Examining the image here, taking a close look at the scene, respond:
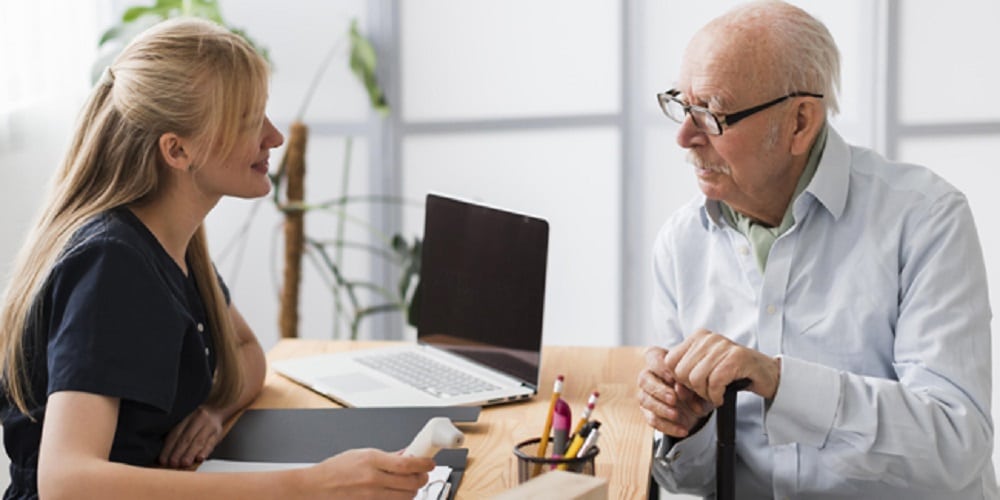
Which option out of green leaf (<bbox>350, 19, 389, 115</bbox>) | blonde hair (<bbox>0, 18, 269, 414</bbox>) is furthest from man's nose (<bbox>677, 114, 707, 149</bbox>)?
green leaf (<bbox>350, 19, 389, 115</bbox>)

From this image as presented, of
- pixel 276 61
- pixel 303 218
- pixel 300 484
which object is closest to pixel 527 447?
pixel 300 484

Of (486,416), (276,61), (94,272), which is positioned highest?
(276,61)

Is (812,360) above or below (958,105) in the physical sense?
below

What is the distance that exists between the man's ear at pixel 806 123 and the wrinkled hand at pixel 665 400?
35 cm

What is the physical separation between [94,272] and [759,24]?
90 cm


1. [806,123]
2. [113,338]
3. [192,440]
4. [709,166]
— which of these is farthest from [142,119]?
[806,123]

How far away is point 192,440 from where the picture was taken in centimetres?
154

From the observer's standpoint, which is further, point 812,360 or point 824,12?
point 824,12

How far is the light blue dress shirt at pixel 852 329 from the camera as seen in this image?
1.46 metres

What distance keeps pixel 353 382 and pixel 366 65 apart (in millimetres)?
1745

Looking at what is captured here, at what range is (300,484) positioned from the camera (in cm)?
126

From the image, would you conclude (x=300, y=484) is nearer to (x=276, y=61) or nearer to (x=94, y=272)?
(x=94, y=272)

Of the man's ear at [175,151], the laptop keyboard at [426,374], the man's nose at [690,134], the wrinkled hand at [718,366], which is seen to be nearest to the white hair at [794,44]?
the man's nose at [690,134]

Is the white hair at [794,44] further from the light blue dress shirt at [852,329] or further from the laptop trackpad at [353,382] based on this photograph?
the laptop trackpad at [353,382]
